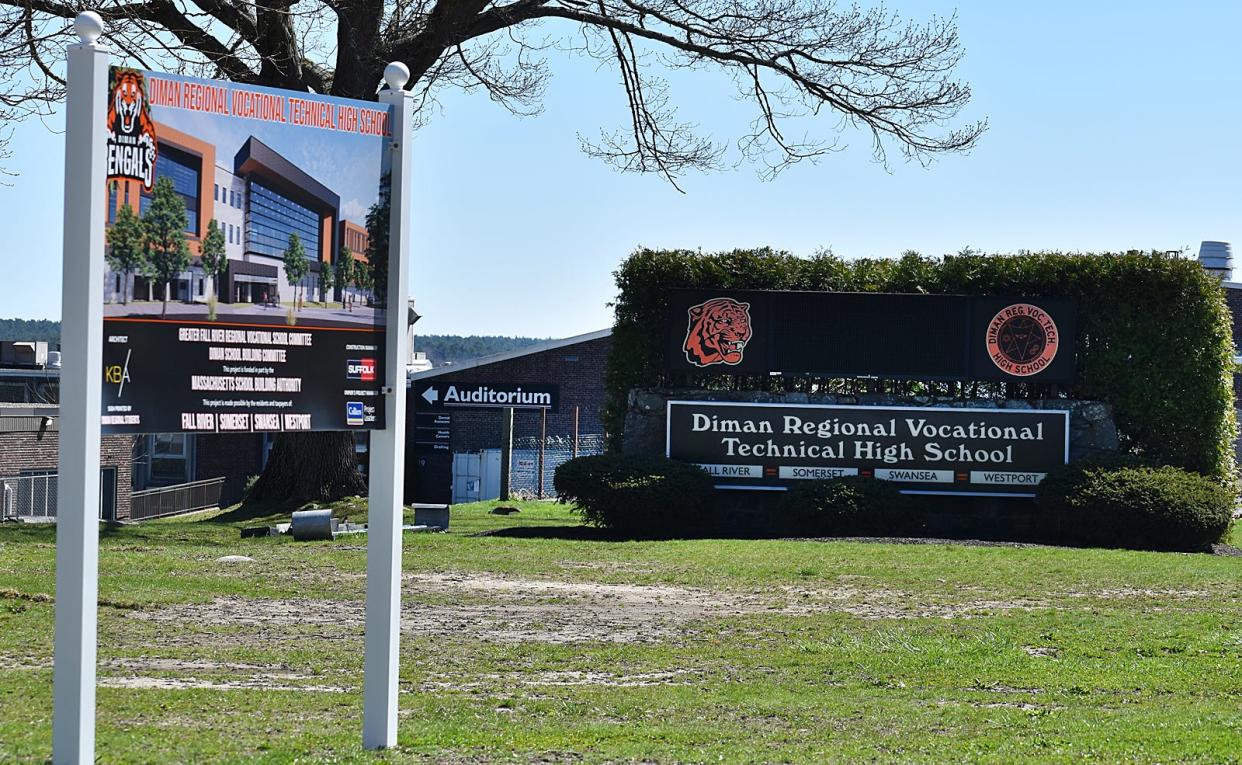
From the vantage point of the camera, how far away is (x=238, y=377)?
6715 millimetres

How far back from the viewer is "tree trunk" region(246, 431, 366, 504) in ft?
86.7

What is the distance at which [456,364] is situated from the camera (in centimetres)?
4528

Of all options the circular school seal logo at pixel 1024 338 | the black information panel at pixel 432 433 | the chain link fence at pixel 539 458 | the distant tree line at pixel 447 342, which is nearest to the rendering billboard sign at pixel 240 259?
the circular school seal logo at pixel 1024 338

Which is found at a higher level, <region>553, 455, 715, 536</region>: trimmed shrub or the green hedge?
the green hedge

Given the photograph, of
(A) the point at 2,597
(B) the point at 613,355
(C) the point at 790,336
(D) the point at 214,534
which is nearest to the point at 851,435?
(C) the point at 790,336

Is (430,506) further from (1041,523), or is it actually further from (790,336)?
(1041,523)

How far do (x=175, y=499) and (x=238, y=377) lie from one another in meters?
33.9

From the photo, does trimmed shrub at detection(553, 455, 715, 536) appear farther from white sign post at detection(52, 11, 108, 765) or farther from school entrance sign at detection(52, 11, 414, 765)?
white sign post at detection(52, 11, 108, 765)

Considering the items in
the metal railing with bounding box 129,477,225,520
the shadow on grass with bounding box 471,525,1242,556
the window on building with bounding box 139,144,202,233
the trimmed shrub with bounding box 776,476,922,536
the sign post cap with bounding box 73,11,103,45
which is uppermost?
the sign post cap with bounding box 73,11,103,45

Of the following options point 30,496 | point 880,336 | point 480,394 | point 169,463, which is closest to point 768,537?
point 880,336

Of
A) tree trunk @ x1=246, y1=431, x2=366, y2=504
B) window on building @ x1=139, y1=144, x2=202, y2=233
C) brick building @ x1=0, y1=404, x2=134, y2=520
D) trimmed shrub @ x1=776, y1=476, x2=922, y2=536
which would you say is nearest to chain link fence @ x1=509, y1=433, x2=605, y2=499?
brick building @ x1=0, y1=404, x2=134, y2=520

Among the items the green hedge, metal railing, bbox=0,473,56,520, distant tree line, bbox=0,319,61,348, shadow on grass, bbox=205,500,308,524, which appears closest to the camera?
the green hedge

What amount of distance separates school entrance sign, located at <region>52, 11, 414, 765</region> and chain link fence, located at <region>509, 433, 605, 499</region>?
1221 inches

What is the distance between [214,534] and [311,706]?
12074 mm
